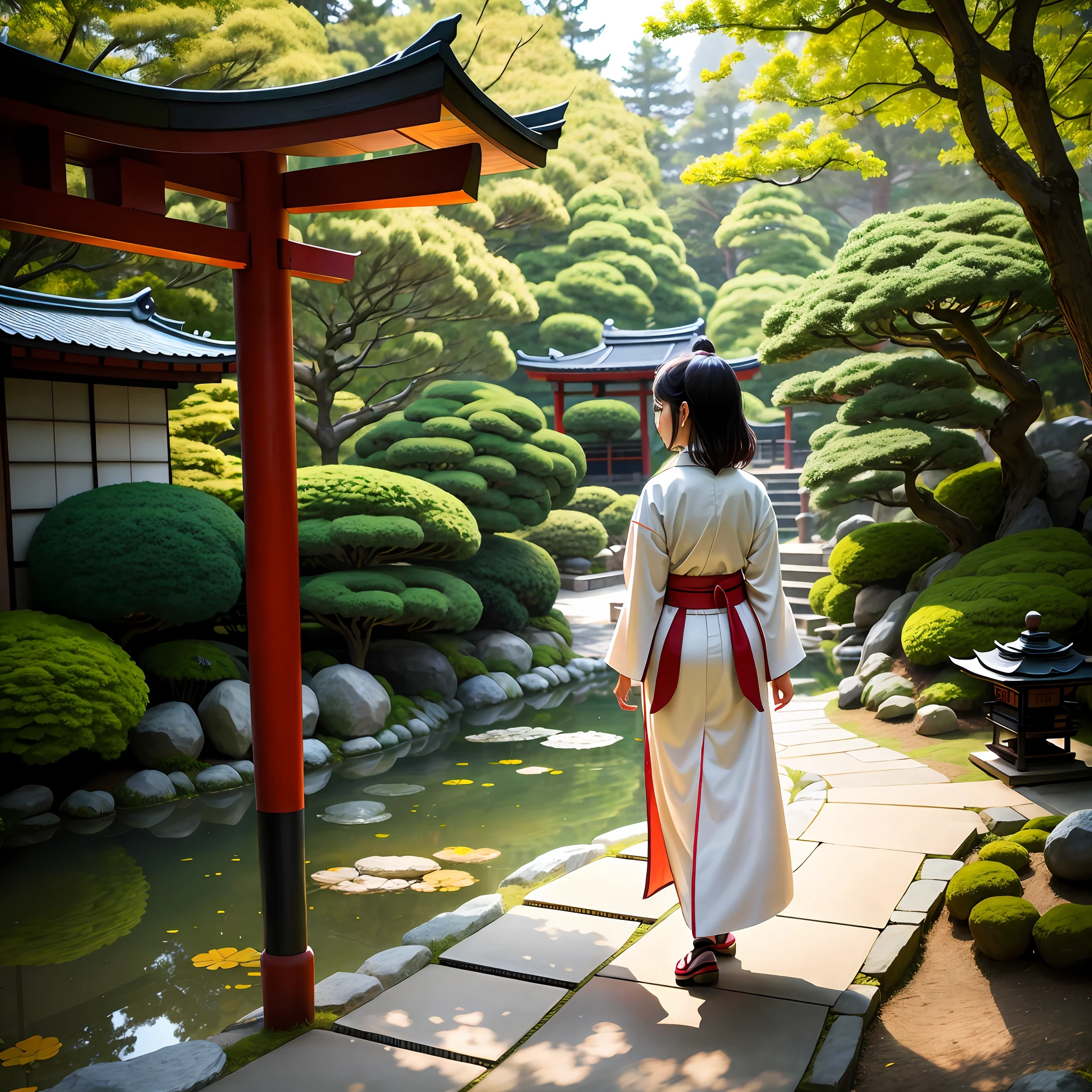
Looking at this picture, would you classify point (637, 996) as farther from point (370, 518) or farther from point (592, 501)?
point (592, 501)

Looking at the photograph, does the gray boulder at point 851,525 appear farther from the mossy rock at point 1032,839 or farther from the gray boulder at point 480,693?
the mossy rock at point 1032,839

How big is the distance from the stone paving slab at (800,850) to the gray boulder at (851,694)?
3.82 m

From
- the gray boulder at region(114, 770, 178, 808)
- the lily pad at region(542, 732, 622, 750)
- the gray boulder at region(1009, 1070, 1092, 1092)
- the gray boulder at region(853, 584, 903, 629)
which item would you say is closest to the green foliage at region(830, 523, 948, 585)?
the gray boulder at region(853, 584, 903, 629)

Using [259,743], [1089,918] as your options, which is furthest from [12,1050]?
[1089,918]

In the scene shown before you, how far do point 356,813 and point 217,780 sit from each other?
1.27 metres

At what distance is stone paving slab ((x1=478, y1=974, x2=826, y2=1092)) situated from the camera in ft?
7.81

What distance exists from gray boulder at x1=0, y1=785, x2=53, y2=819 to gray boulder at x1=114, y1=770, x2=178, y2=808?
1.38ft

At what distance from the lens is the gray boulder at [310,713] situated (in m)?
7.77

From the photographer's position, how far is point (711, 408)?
9.75 ft

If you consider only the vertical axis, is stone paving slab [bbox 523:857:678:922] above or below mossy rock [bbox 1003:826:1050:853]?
below

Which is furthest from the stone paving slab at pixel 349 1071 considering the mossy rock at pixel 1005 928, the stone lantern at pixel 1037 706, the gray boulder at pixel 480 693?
the gray boulder at pixel 480 693

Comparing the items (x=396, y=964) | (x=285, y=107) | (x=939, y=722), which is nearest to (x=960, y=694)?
(x=939, y=722)

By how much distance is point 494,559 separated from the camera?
38.0 ft

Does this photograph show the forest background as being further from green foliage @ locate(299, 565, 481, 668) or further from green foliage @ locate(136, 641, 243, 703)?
green foliage @ locate(136, 641, 243, 703)
